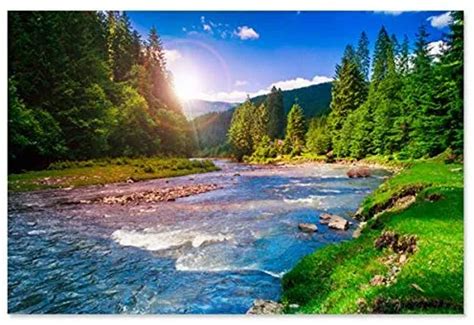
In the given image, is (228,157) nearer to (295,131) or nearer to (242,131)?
(242,131)

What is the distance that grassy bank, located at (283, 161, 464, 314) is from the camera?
484 cm

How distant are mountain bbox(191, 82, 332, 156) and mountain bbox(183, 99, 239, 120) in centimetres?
5

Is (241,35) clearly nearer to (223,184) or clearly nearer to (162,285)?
(223,184)

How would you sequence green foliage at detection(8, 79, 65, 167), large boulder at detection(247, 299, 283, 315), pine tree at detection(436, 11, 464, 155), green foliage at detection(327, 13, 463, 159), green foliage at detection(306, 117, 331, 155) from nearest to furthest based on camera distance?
large boulder at detection(247, 299, 283, 315) < pine tree at detection(436, 11, 464, 155) < green foliage at detection(8, 79, 65, 167) < green foliage at detection(327, 13, 463, 159) < green foliage at detection(306, 117, 331, 155)

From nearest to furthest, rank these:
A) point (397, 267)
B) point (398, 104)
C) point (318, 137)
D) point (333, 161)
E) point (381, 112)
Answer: point (397, 267) → point (318, 137) → point (333, 161) → point (381, 112) → point (398, 104)

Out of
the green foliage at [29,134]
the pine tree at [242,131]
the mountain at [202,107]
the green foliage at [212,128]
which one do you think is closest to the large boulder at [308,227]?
the pine tree at [242,131]

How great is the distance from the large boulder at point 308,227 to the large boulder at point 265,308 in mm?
2027

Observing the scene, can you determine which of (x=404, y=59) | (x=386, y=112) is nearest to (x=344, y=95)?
(x=404, y=59)

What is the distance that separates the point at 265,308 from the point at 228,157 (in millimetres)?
2847

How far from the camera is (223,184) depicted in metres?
7.95

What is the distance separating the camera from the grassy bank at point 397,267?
484 centimetres

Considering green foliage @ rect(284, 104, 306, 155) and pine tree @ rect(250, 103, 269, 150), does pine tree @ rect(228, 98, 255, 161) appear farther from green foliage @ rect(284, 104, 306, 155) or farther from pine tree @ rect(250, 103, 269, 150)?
green foliage @ rect(284, 104, 306, 155)

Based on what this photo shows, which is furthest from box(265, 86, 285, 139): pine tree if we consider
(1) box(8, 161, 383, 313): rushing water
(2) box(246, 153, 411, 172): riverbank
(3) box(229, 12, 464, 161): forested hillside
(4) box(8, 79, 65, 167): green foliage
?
(4) box(8, 79, 65, 167): green foliage

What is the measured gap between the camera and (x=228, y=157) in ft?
25.0
